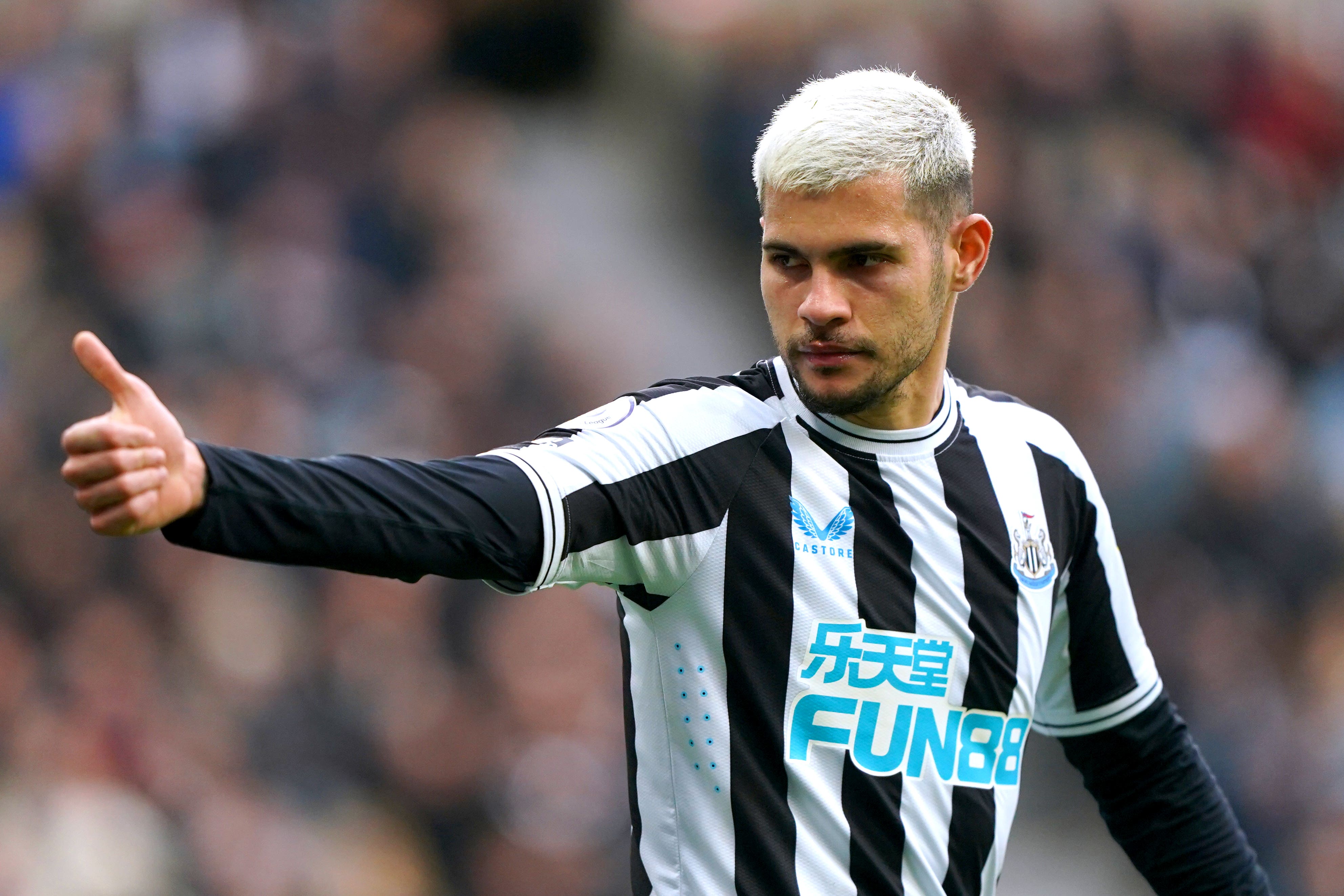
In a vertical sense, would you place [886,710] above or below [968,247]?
below

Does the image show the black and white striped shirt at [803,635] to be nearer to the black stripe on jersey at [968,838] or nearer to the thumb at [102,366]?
the black stripe on jersey at [968,838]

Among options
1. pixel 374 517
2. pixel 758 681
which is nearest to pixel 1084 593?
pixel 758 681

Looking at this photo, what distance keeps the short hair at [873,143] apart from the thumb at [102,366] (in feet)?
3.52

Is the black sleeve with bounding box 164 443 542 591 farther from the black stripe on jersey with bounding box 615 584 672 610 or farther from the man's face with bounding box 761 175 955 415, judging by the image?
the man's face with bounding box 761 175 955 415

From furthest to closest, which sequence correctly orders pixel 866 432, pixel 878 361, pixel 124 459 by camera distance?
pixel 866 432, pixel 878 361, pixel 124 459

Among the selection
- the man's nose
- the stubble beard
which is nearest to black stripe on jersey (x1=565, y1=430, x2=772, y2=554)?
the stubble beard

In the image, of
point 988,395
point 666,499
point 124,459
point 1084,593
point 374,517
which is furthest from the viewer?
point 988,395

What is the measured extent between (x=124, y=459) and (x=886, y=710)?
125 cm

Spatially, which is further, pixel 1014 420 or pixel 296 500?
pixel 1014 420

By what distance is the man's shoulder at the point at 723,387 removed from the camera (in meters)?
2.35

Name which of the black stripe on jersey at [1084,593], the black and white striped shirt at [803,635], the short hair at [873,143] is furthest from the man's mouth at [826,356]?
the black stripe on jersey at [1084,593]

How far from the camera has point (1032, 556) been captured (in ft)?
8.30

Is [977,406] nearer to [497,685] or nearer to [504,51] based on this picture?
[497,685]

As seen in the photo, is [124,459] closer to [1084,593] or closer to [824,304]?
[824,304]
